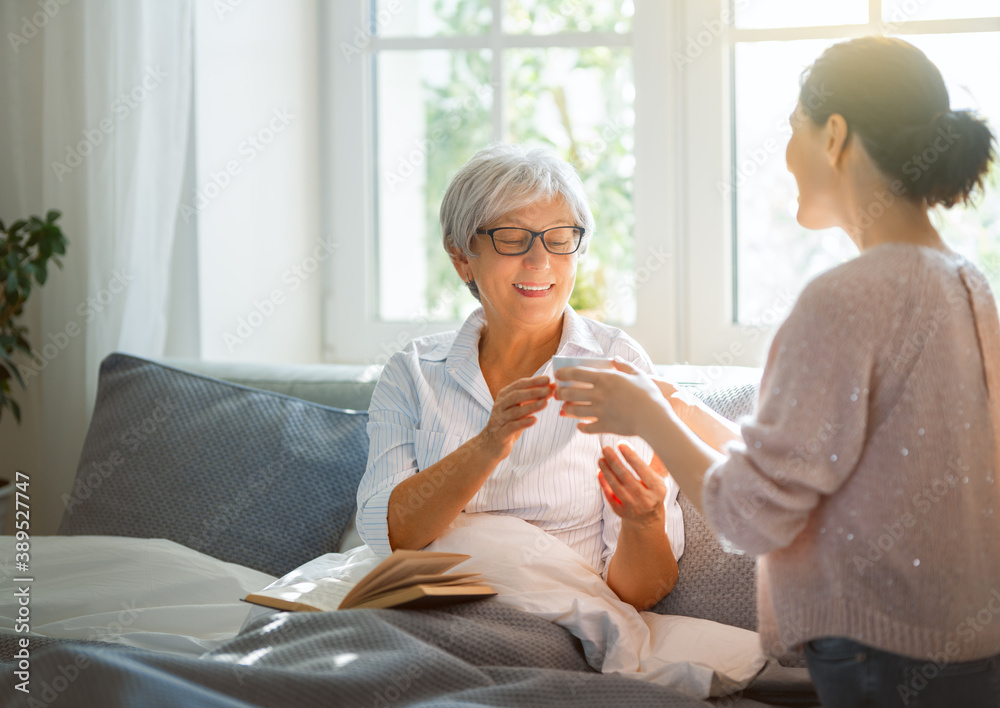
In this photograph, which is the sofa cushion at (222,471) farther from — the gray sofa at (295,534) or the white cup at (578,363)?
the white cup at (578,363)

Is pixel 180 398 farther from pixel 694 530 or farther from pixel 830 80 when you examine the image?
pixel 830 80

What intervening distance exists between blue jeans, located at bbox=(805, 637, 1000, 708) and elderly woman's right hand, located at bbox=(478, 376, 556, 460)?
57 cm

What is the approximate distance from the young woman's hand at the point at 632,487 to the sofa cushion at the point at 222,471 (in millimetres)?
717

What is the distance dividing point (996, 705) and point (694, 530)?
667 mm

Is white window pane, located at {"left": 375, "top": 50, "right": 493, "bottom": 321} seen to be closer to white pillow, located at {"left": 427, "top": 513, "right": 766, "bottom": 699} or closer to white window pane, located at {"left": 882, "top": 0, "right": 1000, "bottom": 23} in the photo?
white window pane, located at {"left": 882, "top": 0, "right": 1000, "bottom": 23}

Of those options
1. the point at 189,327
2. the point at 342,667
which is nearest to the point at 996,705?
the point at 342,667

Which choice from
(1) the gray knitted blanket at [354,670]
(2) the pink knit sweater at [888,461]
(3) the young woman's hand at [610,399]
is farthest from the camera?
(3) the young woman's hand at [610,399]

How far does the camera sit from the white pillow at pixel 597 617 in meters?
1.34

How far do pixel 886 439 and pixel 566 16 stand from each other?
2092mm

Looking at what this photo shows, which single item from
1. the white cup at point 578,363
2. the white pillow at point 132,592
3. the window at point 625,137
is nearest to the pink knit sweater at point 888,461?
the white cup at point 578,363

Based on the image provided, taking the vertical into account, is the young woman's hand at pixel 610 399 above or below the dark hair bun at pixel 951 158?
below

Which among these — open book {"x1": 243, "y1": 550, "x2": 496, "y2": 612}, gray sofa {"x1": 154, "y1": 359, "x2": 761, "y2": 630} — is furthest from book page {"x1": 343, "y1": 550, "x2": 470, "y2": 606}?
gray sofa {"x1": 154, "y1": 359, "x2": 761, "y2": 630}

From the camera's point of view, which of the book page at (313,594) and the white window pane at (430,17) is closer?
the book page at (313,594)

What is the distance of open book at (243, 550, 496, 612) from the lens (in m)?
1.32
